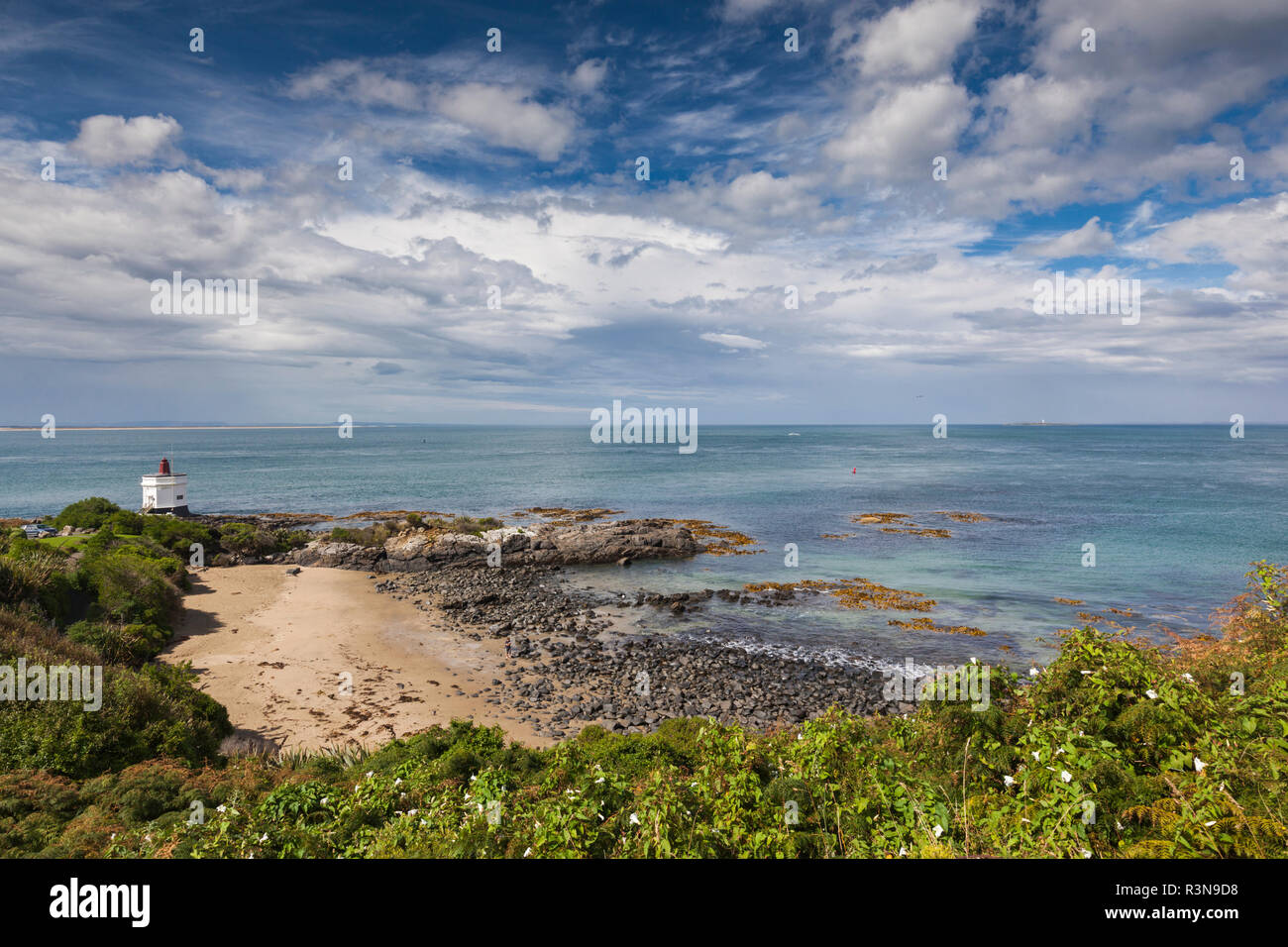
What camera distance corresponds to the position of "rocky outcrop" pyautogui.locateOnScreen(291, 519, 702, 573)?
37250 mm

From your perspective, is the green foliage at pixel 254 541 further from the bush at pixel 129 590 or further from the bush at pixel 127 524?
the bush at pixel 129 590

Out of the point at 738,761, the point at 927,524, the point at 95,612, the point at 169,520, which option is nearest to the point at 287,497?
the point at 169,520

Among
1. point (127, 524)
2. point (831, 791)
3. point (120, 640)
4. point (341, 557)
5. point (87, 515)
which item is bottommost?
point (341, 557)

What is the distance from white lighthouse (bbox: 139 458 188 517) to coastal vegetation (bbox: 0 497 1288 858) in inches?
1426

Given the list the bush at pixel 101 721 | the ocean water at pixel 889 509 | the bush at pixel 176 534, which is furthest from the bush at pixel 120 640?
the ocean water at pixel 889 509

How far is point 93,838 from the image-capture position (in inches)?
282

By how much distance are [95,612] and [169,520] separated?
19.0 metres

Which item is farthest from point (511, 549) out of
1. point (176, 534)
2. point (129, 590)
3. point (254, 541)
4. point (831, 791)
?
point (831, 791)

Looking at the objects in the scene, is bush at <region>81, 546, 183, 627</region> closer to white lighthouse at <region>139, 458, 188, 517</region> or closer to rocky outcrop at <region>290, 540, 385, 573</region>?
rocky outcrop at <region>290, 540, 385, 573</region>

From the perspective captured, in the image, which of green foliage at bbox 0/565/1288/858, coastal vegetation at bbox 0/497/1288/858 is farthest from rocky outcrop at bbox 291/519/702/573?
green foliage at bbox 0/565/1288/858

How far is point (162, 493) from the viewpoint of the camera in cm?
4209

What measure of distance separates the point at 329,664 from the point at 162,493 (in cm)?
3173

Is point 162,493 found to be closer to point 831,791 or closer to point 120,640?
point 120,640

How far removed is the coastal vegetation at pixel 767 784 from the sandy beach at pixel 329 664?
4421 millimetres
